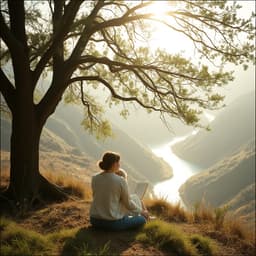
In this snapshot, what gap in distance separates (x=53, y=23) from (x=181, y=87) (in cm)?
420

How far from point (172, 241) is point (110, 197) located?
4.53 ft

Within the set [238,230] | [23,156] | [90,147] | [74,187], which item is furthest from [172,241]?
[90,147]

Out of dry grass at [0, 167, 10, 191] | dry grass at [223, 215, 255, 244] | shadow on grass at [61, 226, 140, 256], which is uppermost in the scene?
dry grass at [0, 167, 10, 191]

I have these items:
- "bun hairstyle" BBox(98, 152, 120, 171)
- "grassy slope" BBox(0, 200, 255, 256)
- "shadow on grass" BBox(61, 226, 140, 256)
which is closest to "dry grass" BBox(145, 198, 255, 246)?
"grassy slope" BBox(0, 200, 255, 256)

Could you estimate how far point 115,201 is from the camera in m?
7.29

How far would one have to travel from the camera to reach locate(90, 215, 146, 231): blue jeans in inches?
290

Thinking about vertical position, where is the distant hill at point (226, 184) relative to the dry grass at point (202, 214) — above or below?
below

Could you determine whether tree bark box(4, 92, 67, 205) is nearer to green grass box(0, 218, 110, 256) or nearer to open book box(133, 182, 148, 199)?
open book box(133, 182, 148, 199)

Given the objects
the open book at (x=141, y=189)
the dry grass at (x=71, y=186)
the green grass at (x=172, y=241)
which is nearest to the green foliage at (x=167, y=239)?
the green grass at (x=172, y=241)

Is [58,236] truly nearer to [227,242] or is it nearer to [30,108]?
[227,242]

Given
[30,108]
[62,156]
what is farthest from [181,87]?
[62,156]

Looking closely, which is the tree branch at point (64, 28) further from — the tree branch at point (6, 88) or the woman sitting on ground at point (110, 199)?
the woman sitting on ground at point (110, 199)

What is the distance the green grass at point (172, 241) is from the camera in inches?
276

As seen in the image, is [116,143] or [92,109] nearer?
[92,109]
